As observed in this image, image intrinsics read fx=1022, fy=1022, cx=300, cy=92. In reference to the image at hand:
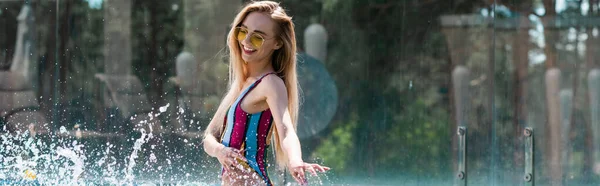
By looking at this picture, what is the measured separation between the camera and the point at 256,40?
4.07 meters

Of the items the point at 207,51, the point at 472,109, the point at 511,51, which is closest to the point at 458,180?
the point at 472,109

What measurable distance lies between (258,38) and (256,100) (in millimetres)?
265

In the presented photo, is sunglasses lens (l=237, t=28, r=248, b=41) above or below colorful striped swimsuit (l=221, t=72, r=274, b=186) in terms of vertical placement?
above

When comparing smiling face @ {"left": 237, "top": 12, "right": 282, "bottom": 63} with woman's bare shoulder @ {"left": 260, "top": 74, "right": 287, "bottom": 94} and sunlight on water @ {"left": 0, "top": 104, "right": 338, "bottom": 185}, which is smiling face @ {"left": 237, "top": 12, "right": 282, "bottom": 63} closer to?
woman's bare shoulder @ {"left": 260, "top": 74, "right": 287, "bottom": 94}

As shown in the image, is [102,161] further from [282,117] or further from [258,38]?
[282,117]

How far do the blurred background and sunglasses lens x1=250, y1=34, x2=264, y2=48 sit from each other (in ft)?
12.2

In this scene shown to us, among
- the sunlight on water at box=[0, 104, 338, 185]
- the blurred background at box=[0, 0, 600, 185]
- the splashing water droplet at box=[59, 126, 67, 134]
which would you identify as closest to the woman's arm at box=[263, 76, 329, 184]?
the blurred background at box=[0, 0, 600, 185]

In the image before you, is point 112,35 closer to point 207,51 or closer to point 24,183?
point 207,51

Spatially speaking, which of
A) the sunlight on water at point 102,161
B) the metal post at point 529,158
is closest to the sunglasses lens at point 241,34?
the metal post at point 529,158

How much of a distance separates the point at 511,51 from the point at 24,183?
4.18 meters

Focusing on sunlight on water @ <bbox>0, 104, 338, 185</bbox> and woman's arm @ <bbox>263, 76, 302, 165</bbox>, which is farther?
sunlight on water @ <bbox>0, 104, 338, 185</bbox>

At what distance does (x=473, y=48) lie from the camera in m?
7.54

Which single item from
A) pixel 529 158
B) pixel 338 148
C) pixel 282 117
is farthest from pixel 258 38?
pixel 338 148

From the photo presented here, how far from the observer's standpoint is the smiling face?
4.07m
